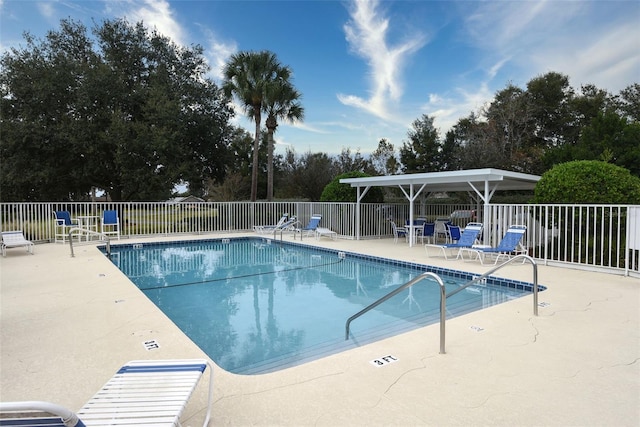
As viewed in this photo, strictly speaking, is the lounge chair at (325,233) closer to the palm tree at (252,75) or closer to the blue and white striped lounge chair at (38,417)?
the palm tree at (252,75)

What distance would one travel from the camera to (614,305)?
203 inches

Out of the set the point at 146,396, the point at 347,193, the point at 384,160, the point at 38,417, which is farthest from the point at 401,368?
the point at 384,160

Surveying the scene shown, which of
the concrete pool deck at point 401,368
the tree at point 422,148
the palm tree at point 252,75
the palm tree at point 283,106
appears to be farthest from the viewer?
the tree at point 422,148

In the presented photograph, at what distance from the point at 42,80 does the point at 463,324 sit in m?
20.1

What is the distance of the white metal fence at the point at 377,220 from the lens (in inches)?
317

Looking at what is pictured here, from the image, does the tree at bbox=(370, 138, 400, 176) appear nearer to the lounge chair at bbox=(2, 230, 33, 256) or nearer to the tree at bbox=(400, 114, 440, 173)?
the tree at bbox=(400, 114, 440, 173)

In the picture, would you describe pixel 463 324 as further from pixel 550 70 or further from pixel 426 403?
pixel 550 70

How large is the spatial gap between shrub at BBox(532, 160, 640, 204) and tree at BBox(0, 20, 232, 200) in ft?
50.2

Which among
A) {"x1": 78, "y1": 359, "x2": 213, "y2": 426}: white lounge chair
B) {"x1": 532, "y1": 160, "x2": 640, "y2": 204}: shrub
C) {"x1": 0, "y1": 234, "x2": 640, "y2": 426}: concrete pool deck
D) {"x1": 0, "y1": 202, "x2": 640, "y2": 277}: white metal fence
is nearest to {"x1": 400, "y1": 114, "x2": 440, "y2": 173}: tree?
{"x1": 0, "y1": 202, "x2": 640, "y2": 277}: white metal fence

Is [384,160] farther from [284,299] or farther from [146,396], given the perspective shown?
[146,396]

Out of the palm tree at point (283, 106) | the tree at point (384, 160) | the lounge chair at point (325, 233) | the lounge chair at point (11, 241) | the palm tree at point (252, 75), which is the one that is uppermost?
the palm tree at point (252, 75)

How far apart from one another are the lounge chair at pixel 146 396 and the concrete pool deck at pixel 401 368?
0.37 meters

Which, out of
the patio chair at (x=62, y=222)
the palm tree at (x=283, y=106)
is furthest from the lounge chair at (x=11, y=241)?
the palm tree at (x=283, y=106)

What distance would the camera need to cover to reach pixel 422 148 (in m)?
30.5
